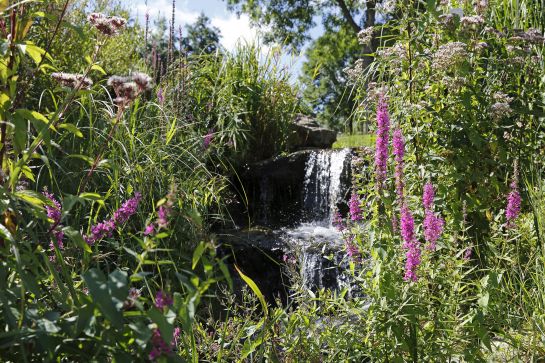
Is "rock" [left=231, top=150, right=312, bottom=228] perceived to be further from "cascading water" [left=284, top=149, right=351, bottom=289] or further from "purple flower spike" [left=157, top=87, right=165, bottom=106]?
"purple flower spike" [left=157, top=87, right=165, bottom=106]

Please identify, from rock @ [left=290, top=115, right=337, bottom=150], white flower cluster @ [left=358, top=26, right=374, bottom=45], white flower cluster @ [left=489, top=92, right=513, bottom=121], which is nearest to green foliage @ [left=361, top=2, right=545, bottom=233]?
white flower cluster @ [left=489, top=92, right=513, bottom=121]

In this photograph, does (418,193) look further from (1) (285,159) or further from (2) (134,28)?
(2) (134,28)

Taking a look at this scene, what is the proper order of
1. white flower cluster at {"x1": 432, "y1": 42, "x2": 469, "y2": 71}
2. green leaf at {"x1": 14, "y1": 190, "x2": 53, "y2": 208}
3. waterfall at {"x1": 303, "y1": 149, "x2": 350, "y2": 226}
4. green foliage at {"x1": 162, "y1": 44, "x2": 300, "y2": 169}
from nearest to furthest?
1. green leaf at {"x1": 14, "y1": 190, "x2": 53, "y2": 208}
2. white flower cluster at {"x1": 432, "y1": 42, "x2": 469, "y2": 71}
3. green foliage at {"x1": 162, "y1": 44, "x2": 300, "y2": 169}
4. waterfall at {"x1": 303, "y1": 149, "x2": 350, "y2": 226}

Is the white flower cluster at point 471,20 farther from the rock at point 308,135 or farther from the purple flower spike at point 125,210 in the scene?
the rock at point 308,135

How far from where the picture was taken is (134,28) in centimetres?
814

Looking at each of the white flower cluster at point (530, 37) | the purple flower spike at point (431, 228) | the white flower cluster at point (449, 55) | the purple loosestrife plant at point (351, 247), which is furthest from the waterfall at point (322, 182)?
the purple flower spike at point (431, 228)

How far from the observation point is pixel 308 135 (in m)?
8.92

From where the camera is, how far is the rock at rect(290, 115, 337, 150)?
8648 millimetres

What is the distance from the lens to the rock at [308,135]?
8648 millimetres

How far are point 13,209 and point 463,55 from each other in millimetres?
2348

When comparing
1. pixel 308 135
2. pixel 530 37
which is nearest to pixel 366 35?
pixel 530 37

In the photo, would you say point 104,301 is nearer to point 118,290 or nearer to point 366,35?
point 118,290

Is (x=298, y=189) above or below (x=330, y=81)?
below

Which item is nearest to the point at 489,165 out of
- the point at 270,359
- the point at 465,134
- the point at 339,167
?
the point at 465,134
